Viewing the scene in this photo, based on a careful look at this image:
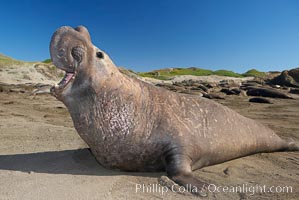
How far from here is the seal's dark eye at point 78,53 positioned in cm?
293

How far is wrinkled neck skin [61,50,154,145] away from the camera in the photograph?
297 centimetres

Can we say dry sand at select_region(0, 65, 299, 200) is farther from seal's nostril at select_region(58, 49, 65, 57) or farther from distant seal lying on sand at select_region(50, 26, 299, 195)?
seal's nostril at select_region(58, 49, 65, 57)

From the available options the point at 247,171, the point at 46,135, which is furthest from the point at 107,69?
the point at 46,135

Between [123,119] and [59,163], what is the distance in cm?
89

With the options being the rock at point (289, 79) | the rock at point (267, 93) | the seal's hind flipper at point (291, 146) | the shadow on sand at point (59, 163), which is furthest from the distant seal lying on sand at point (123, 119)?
the rock at point (289, 79)

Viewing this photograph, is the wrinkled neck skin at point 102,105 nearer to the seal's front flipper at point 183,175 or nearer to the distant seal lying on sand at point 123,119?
the distant seal lying on sand at point 123,119

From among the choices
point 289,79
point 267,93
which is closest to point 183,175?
point 267,93

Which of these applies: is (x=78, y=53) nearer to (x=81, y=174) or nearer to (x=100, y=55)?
(x=100, y=55)

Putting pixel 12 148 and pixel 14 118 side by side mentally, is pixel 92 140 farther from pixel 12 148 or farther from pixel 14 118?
pixel 14 118

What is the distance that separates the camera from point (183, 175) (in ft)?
9.34

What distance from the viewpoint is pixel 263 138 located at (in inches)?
167

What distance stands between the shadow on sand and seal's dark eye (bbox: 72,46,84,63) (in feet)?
3.51

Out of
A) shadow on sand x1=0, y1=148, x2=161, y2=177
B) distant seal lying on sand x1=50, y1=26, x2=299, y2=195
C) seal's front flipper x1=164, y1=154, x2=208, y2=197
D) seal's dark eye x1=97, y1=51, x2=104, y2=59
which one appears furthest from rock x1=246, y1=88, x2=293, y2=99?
seal's dark eye x1=97, y1=51, x2=104, y2=59

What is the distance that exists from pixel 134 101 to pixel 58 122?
3496 millimetres
